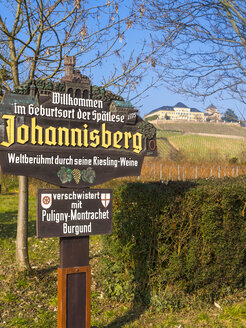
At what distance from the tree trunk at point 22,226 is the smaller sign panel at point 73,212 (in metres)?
2.57

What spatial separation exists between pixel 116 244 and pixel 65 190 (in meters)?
1.77

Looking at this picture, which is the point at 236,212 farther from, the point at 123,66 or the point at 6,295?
the point at 6,295

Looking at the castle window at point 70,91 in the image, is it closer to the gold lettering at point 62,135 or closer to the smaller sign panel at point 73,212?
the gold lettering at point 62,135

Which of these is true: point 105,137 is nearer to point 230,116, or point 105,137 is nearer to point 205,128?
point 230,116

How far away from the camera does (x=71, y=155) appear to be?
12.5 ft

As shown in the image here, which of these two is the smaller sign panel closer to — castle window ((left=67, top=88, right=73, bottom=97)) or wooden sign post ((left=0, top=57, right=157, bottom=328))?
wooden sign post ((left=0, top=57, right=157, bottom=328))

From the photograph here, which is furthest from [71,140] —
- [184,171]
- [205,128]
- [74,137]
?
[205,128]

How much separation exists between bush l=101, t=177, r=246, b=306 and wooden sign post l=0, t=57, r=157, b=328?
42.5 inches

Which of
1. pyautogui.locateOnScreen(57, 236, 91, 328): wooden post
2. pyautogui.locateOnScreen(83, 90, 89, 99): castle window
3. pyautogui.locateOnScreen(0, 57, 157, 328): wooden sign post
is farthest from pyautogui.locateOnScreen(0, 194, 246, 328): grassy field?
pyautogui.locateOnScreen(83, 90, 89, 99): castle window

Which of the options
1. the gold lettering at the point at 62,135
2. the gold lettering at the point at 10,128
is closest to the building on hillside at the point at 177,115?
the gold lettering at the point at 62,135

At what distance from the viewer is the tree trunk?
6219mm

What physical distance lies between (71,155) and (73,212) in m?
0.55

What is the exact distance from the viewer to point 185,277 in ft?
17.0

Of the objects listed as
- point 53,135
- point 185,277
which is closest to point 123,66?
point 53,135
